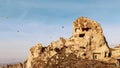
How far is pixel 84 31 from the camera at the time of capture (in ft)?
331

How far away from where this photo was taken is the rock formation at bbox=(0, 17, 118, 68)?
9506cm

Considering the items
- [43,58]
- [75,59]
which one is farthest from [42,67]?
[75,59]

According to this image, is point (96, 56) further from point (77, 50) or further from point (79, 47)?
Result: point (77, 50)

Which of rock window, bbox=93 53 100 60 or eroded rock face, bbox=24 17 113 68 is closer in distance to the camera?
eroded rock face, bbox=24 17 113 68

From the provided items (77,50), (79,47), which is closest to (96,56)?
(79,47)

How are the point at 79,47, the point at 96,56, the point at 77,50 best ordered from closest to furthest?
the point at 96,56 < the point at 77,50 < the point at 79,47

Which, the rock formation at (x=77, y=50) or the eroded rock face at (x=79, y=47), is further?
the eroded rock face at (x=79, y=47)

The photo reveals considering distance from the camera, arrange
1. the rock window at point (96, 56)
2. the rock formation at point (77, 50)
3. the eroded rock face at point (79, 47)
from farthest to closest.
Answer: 1. the rock window at point (96, 56)
2. the eroded rock face at point (79, 47)
3. the rock formation at point (77, 50)

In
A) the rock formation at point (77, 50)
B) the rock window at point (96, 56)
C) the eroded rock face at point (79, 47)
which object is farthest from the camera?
the rock window at point (96, 56)

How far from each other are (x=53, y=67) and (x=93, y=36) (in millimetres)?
15568

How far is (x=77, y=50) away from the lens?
9788cm

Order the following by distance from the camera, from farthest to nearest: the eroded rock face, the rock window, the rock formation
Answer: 1. the rock window
2. the eroded rock face
3. the rock formation

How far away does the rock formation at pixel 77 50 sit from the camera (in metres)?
95.1

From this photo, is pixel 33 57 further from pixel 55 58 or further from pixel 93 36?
pixel 93 36
